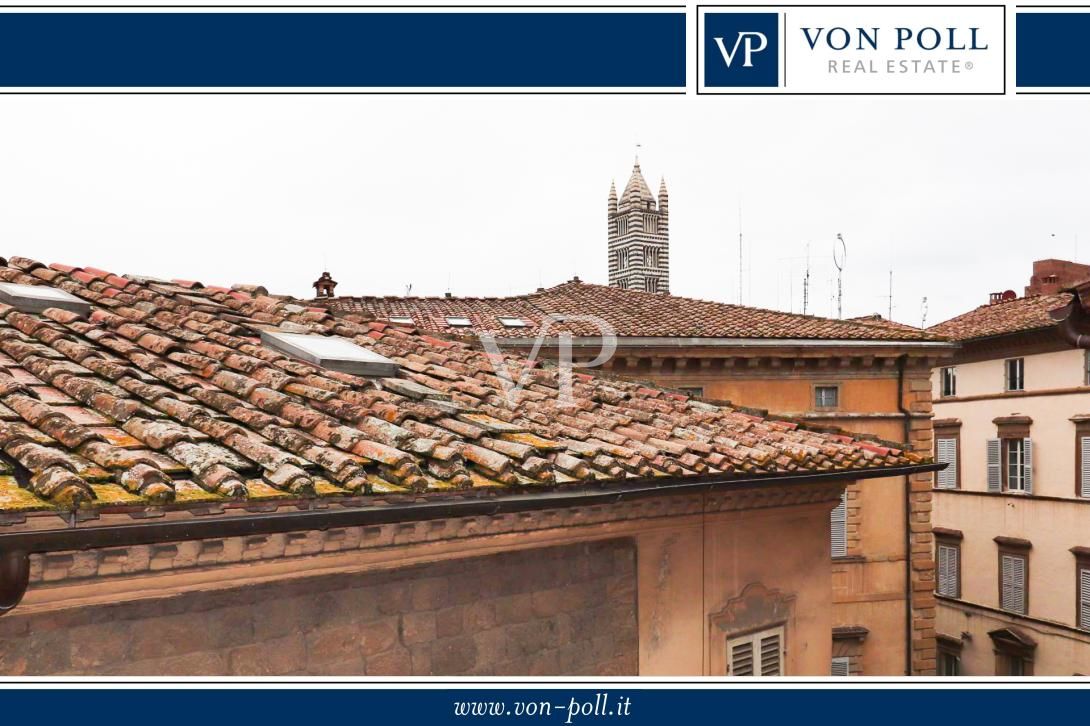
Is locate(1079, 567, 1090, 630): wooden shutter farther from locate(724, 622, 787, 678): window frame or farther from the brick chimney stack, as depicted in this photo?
locate(724, 622, 787, 678): window frame

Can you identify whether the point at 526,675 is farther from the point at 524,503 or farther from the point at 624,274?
the point at 624,274

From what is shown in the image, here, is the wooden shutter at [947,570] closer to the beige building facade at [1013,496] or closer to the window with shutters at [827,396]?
the beige building facade at [1013,496]

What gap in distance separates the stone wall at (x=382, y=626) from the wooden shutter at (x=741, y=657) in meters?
1.13

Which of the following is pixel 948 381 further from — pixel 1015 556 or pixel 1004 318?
pixel 1015 556

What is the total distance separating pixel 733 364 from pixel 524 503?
41.6 feet

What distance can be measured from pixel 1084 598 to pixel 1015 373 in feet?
17.7

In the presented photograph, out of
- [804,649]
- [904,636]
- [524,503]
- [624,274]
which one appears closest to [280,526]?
[524,503]

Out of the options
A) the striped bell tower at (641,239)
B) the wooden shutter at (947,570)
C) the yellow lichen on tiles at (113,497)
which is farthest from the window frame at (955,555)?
the yellow lichen on tiles at (113,497)

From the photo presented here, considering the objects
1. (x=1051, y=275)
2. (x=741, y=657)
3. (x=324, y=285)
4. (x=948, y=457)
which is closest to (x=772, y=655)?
(x=741, y=657)

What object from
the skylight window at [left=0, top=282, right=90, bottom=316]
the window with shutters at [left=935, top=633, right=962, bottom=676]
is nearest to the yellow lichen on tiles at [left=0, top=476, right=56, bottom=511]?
the skylight window at [left=0, top=282, right=90, bottom=316]

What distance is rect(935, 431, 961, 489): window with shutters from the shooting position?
79.2ft

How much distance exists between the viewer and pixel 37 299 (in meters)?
5.86

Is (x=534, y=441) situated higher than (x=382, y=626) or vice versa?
(x=534, y=441)

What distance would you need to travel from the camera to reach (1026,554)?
21562 mm
